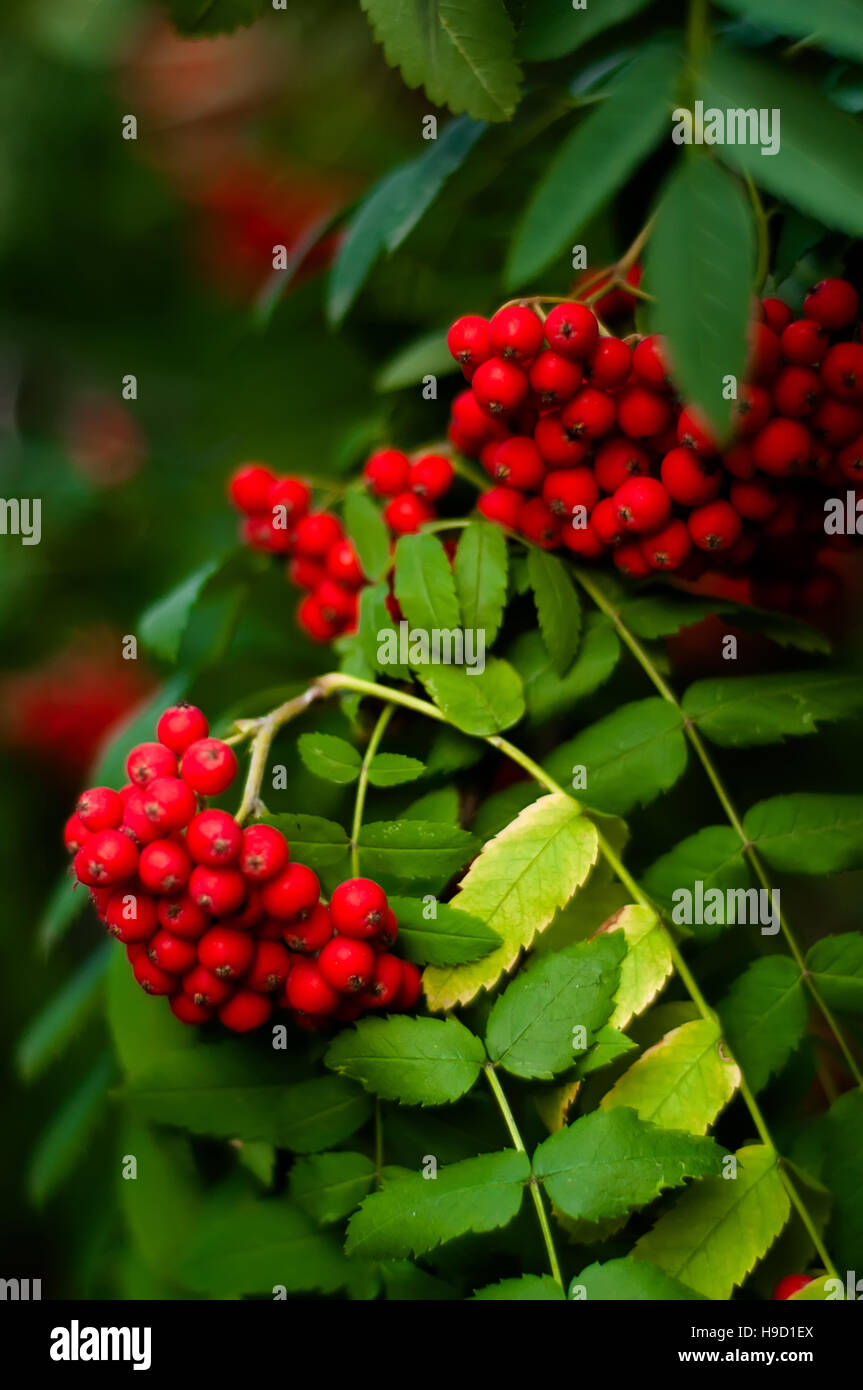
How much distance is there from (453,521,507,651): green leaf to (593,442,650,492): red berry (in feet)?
0.29

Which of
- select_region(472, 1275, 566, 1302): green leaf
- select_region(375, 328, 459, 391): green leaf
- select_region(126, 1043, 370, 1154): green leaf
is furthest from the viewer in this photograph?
select_region(375, 328, 459, 391): green leaf

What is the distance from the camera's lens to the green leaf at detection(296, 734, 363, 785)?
0.76 m

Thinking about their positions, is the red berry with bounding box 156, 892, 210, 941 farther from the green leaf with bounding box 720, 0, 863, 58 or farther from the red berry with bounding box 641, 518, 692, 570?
the green leaf with bounding box 720, 0, 863, 58

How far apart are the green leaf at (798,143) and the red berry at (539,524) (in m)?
0.25

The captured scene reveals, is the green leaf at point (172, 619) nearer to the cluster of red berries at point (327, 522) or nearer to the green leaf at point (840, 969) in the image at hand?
the cluster of red berries at point (327, 522)

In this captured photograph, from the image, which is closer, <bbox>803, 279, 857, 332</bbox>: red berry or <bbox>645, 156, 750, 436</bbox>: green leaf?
<bbox>645, 156, 750, 436</bbox>: green leaf

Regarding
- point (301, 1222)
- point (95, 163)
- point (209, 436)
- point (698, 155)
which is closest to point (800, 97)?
point (698, 155)

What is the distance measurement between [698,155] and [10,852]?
1432 mm

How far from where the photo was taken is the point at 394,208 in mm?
905

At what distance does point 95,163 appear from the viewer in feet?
5.71

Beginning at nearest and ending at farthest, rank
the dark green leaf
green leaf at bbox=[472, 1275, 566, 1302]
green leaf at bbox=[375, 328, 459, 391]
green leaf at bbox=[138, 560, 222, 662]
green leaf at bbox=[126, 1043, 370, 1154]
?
the dark green leaf
green leaf at bbox=[472, 1275, 566, 1302]
green leaf at bbox=[126, 1043, 370, 1154]
green leaf at bbox=[138, 560, 222, 662]
green leaf at bbox=[375, 328, 459, 391]

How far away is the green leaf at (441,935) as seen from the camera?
67cm

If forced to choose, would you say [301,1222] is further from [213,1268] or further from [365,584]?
[365,584]

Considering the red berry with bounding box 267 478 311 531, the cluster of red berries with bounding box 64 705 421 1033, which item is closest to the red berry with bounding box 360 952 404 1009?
the cluster of red berries with bounding box 64 705 421 1033
